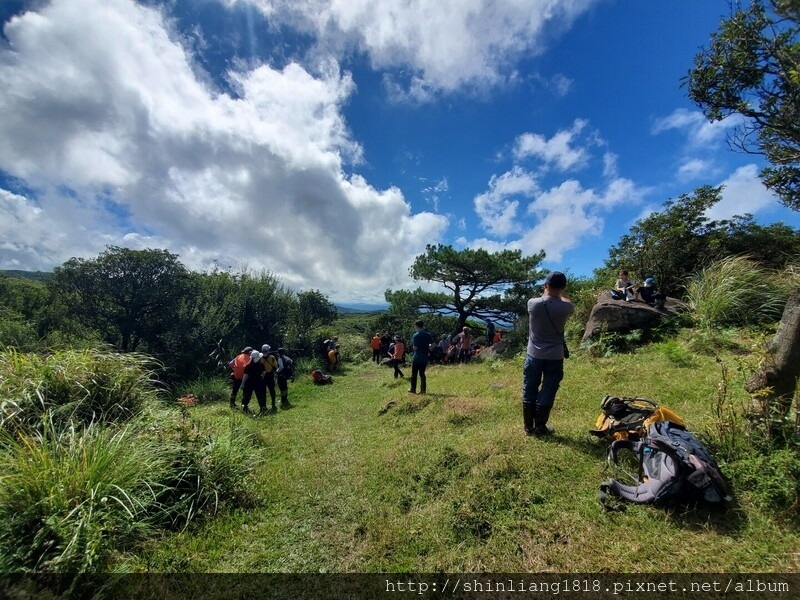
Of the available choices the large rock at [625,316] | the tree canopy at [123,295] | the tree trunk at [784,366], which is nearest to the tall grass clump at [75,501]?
the tree trunk at [784,366]

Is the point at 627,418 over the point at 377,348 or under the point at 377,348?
under

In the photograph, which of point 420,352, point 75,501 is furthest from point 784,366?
point 75,501

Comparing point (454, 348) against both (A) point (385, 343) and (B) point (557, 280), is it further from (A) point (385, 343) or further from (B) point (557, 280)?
(B) point (557, 280)

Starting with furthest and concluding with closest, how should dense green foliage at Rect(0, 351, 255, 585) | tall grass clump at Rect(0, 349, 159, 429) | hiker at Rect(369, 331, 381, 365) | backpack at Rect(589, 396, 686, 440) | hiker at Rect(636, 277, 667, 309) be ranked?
hiker at Rect(369, 331, 381, 365) → hiker at Rect(636, 277, 667, 309) → tall grass clump at Rect(0, 349, 159, 429) → backpack at Rect(589, 396, 686, 440) → dense green foliage at Rect(0, 351, 255, 585)

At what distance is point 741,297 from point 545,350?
772 cm

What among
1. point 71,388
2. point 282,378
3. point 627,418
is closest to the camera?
point 627,418

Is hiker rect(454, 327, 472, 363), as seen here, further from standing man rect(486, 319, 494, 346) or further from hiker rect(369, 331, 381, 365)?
hiker rect(369, 331, 381, 365)

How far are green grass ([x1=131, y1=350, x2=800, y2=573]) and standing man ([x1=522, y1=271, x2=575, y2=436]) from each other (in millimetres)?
405

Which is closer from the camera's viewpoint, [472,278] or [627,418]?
[627,418]

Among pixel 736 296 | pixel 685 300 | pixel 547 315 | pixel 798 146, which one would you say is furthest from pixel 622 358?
pixel 798 146

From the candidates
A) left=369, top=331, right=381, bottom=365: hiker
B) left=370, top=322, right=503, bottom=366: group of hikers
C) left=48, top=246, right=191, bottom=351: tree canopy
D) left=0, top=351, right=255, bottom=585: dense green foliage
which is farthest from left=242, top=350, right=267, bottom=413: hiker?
left=48, top=246, right=191, bottom=351: tree canopy

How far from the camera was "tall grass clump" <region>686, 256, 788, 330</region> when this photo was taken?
7.76 metres

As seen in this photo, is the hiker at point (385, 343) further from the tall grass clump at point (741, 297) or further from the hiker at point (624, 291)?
the tall grass clump at point (741, 297)

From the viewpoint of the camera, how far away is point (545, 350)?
4.17 metres
